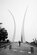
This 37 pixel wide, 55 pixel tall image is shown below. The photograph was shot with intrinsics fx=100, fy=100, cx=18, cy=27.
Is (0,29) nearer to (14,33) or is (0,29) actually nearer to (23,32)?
(23,32)

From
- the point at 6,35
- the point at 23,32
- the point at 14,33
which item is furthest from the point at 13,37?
the point at 6,35

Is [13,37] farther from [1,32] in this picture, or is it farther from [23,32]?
[1,32]

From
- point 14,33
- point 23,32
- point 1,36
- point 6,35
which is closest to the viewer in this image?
point 1,36

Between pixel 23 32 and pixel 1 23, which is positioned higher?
pixel 1 23

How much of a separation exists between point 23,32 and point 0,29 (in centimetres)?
3167

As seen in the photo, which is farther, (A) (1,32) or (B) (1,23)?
(B) (1,23)

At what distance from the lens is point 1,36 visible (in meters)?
56.2

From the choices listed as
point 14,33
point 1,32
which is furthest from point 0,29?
point 14,33

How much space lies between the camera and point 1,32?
58562mm

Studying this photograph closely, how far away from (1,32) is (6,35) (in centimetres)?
473

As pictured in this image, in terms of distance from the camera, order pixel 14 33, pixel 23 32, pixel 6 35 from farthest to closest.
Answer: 1. pixel 14 33
2. pixel 23 32
3. pixel 6 35

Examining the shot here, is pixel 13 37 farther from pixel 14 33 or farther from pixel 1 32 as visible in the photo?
pixel 1 32

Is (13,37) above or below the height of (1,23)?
below

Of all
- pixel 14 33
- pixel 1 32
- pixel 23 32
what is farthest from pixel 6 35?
pixel 14 33
